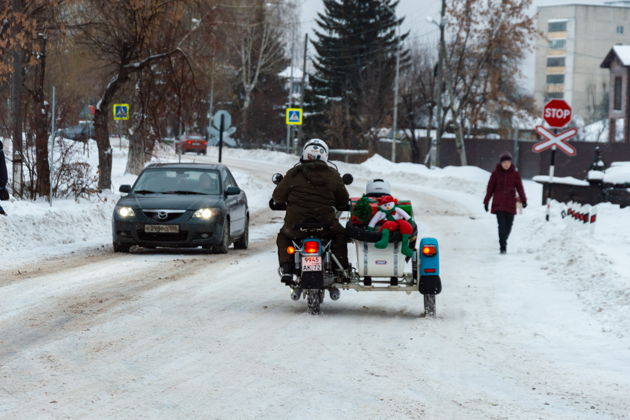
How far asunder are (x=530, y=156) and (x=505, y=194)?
33.3 meters

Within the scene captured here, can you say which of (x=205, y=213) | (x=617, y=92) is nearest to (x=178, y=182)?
(x=205, y=213)

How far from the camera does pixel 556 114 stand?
84.9ft

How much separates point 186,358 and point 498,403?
234 cm

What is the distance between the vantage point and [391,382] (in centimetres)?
705

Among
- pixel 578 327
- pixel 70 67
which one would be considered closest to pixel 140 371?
pixel 578 327

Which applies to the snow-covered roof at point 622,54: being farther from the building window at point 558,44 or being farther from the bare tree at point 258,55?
the building window at point 558,44

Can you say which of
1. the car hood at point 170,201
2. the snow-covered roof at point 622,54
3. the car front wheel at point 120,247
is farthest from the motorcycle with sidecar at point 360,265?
the snow-covered roof at point 622,54

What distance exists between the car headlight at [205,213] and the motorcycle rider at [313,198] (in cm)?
643

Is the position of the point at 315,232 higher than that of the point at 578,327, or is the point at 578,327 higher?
the point at 315,232

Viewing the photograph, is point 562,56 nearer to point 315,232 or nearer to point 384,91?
point 384,91

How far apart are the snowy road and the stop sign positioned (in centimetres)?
1190

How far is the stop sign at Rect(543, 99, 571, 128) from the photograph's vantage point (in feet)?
84.5

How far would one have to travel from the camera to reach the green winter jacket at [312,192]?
34.5ft

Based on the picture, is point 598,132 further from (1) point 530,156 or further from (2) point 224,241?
(2) point 224,241
